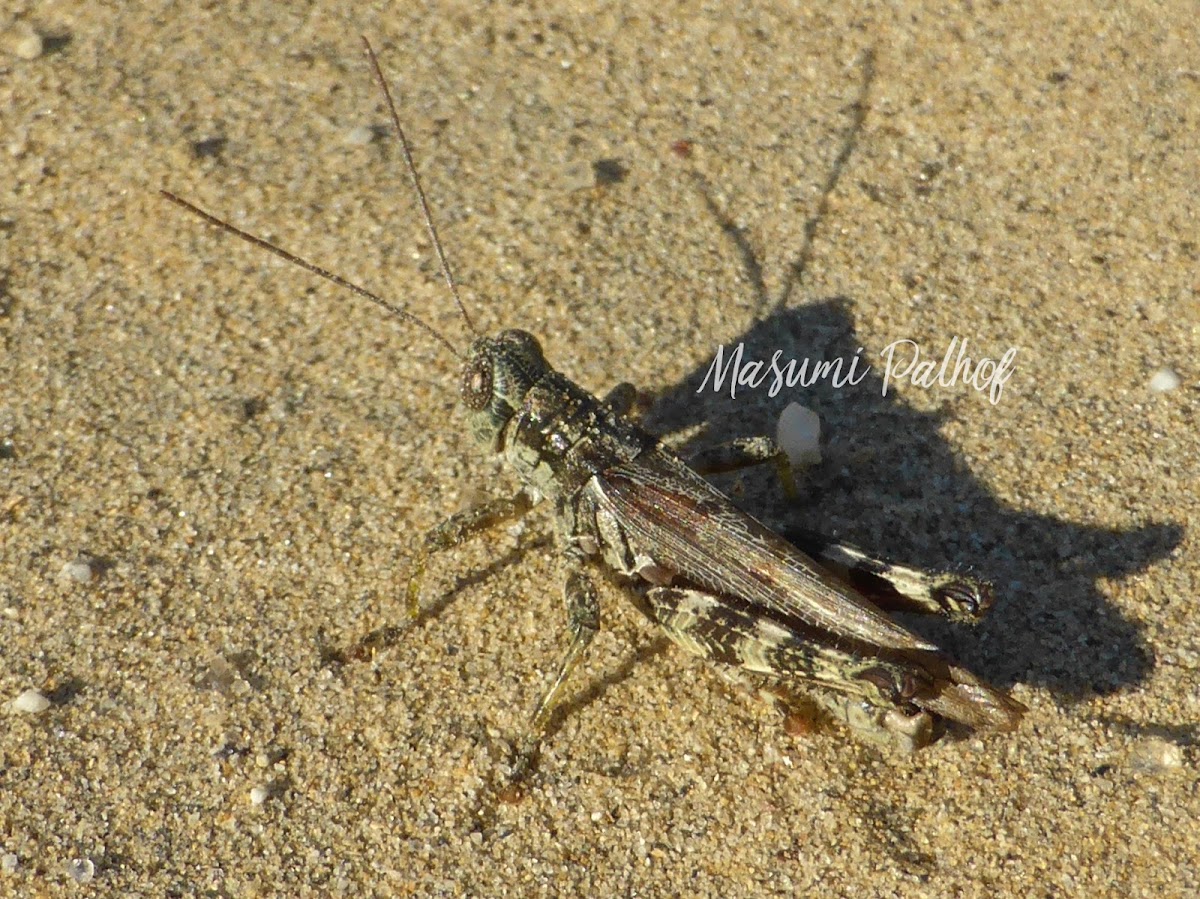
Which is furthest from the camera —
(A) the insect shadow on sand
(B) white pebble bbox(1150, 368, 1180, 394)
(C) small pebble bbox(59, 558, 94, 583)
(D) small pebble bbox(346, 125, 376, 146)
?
(D) small pebble bbox(346, 125, 376, 146)

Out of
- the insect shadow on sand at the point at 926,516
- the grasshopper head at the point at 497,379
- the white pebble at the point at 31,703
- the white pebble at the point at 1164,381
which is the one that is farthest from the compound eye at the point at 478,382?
the white pebble at the point at 1164,381

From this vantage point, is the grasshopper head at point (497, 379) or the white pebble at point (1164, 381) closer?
the grasshopper head at point (497, 379)

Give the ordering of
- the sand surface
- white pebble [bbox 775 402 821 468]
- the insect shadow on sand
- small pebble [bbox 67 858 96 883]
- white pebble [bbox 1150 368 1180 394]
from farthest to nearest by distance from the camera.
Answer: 1. white pebble [bbox 1150 368 1180 394]
2. white pebble [bbox 775 402 821 468]
3. the insect shadow on sand
4. the sand surface
5. small pebble [bbox 67 858 96 883]

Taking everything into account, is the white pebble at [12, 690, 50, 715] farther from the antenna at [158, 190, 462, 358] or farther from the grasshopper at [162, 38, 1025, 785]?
the antenna at [158, 190, 462, 358]

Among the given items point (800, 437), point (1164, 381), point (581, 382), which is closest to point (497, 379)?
point (581, 382)

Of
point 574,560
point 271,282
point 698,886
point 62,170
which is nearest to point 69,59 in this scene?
point 62,170

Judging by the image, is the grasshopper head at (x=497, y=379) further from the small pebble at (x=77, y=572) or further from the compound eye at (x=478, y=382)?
the small pebble at (x=77, y=572)

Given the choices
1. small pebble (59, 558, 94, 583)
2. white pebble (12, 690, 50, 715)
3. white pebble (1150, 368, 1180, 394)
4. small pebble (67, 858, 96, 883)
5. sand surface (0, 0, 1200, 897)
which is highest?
white pebble (1150, 368, 1180, 394)

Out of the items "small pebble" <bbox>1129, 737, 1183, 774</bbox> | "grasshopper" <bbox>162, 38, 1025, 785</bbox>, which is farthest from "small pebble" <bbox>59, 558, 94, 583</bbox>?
"small pebble" <bbox>1129, 737, 1183, 774</bbox>
